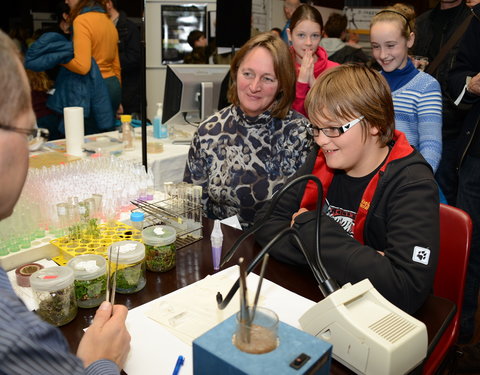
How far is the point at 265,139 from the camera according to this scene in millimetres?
2191

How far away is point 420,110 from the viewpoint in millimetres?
2340

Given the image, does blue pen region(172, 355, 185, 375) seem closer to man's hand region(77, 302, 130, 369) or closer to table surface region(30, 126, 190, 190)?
man's hand region(77, 302, 130, 369)

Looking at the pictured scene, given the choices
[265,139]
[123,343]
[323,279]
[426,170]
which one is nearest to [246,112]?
[265,139]

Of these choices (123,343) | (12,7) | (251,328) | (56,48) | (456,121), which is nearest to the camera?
(251,328)

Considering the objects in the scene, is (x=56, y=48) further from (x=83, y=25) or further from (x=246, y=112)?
(x=246, y=112)

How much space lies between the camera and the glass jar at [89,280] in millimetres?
1157

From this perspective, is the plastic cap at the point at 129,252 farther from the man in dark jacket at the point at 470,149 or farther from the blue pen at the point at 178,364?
the man in dark jacket at the point at 470,149

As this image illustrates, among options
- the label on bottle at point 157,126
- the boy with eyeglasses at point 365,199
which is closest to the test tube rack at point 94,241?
the boy with eyeglasses at point 365,199

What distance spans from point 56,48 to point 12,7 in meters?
2.98

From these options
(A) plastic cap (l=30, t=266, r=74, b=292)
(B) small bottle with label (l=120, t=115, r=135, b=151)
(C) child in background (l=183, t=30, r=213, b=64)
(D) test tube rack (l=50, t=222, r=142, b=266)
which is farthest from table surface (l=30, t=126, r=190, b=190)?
(C) child in background (l=183, t=30, r=213, b=64)

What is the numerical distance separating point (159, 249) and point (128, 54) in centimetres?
362

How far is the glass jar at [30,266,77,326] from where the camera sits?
1074 millimetres

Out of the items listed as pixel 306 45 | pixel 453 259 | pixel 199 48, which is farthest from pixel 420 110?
pixel 199 48

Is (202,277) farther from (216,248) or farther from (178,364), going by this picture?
(178,364)
